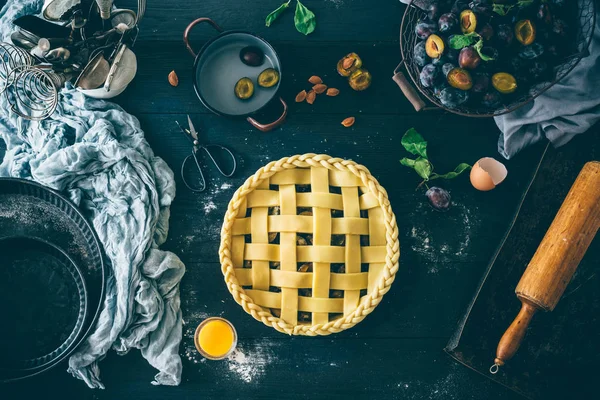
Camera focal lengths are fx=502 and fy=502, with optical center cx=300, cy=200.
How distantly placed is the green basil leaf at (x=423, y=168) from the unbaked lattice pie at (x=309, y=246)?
0.52 feet

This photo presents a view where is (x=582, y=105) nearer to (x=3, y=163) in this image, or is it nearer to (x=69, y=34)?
(x=69, y=34)

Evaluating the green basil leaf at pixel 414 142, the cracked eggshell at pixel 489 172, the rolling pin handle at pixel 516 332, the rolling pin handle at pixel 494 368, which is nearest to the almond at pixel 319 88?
the green basil leaf at pixel 414 142

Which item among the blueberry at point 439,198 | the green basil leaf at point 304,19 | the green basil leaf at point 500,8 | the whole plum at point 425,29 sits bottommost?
the blueberry at point 439,198

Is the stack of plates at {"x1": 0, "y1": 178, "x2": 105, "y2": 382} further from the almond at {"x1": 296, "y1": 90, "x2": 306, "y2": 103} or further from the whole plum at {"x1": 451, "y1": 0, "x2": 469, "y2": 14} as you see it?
the whole plum at {"x1": 451, "y1": 0, "x2": 469, "y2": 14}

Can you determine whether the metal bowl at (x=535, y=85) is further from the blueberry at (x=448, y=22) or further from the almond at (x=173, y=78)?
the almond at (x=173, y=78)

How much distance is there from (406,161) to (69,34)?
0.93 meters

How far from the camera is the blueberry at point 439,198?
1379mm

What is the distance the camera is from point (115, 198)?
136 centimetres

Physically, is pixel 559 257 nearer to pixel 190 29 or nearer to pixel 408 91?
pixel 408 91

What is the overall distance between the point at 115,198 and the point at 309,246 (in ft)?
1.77

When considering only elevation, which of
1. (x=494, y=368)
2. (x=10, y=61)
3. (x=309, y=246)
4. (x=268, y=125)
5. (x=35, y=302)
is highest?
(x=10, y=61)

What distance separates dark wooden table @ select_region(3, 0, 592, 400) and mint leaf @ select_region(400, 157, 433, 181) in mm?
37

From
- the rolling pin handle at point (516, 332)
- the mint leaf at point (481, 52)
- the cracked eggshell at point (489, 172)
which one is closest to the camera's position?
the mint leaf at point (481, 52)

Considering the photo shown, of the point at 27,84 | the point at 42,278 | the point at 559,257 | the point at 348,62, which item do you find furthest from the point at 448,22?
the point at 42,278
